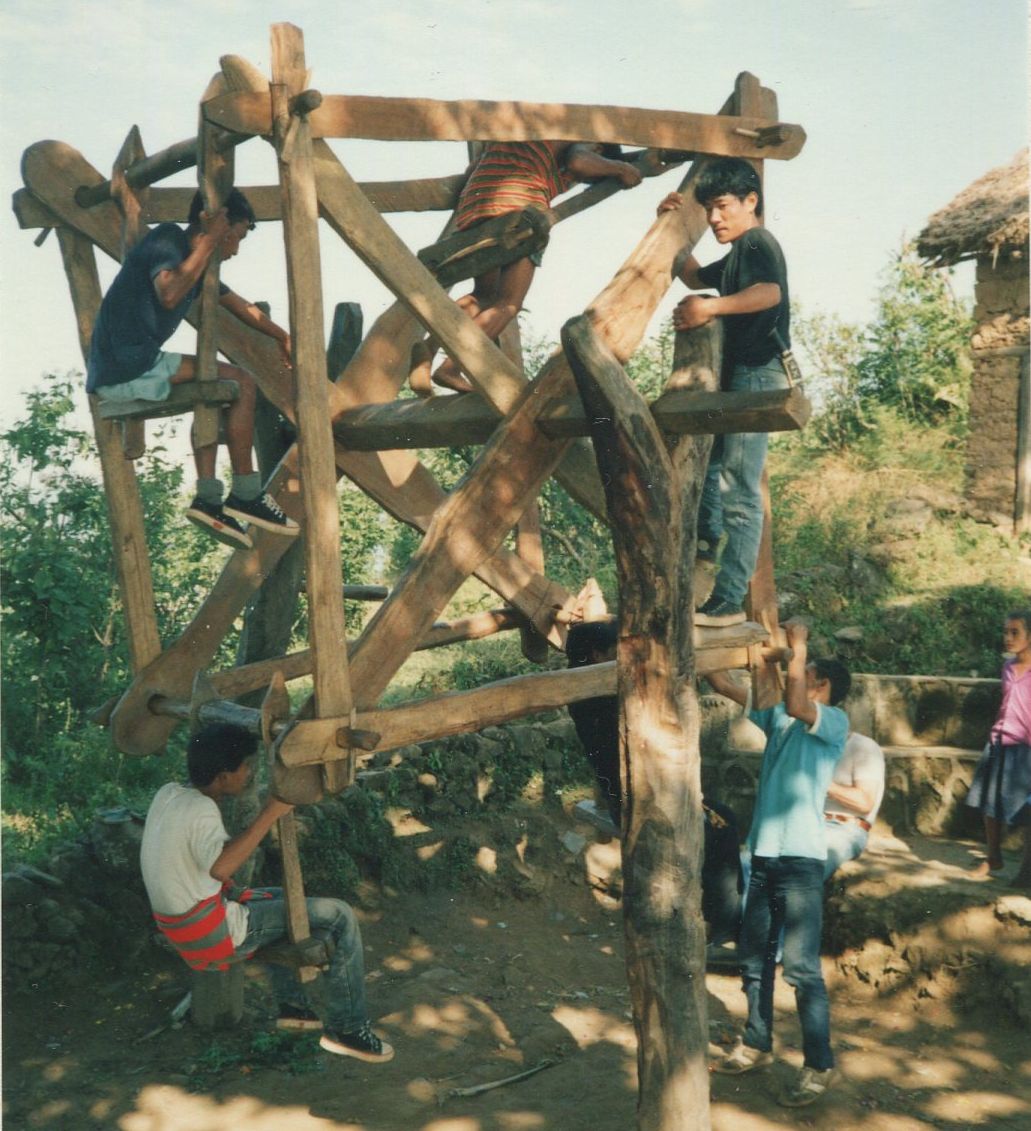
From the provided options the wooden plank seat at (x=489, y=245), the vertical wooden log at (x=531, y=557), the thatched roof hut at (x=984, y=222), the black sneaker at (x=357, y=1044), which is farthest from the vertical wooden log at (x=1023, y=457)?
the black sneaker at (x=357, y=1044)

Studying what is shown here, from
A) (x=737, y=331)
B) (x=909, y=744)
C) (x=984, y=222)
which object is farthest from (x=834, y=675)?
(x=984, y=222)

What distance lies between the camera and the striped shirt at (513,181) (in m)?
4.59

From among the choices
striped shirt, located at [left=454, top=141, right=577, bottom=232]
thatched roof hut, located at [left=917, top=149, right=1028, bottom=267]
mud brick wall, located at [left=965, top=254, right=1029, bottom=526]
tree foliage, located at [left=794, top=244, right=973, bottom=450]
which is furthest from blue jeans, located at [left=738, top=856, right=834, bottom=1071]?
tree foliage, located at [left=794, top=244, right=973, bottom=450]

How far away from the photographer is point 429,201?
5.30 metres

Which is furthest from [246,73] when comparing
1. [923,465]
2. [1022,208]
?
[923,465]

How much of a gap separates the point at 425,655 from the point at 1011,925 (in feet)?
18.3

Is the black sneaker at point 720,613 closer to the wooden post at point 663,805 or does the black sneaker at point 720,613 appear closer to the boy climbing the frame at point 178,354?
the wooden post at point 663,805

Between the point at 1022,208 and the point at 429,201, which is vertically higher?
the point at 1022,208

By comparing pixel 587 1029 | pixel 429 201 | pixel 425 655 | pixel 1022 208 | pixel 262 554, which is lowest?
pixel 587 1029

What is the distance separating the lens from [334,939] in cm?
491

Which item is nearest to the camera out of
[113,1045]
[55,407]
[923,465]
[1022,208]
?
[113,1045]

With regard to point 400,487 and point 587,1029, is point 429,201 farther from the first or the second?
point 587,1029

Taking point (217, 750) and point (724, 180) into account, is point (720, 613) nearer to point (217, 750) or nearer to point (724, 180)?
point (724, 180)

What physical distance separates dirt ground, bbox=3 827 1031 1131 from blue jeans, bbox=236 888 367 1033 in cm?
38
